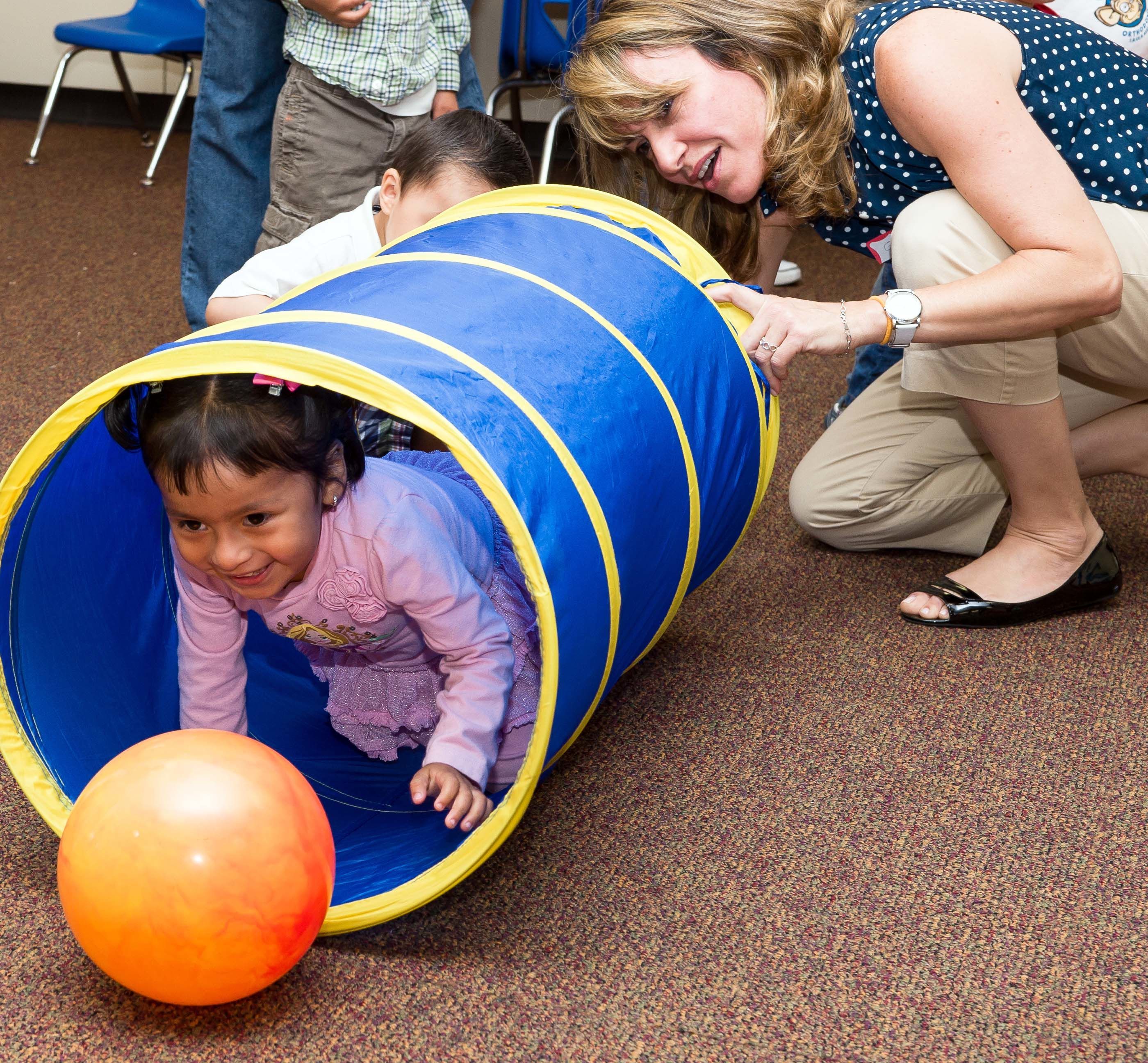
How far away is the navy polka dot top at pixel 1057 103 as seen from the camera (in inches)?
60.9

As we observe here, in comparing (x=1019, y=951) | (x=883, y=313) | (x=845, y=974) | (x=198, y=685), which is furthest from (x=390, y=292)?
(x=1019, y=951)

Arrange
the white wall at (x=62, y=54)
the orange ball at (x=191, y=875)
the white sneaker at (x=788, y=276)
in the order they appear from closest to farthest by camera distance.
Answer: the orange ball at (x=191, y=875) < the white sneaker at (x=788, y=276) < the white wall at (x=62, y=54)

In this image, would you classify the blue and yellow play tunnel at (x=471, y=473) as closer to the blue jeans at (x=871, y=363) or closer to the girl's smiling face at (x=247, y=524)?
the girl's smiling face at (x=247, y=524)

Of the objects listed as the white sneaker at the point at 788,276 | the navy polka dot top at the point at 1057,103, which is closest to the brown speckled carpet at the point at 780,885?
the navy polka dot top at the point at 1057,103

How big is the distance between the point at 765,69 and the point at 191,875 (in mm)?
1211

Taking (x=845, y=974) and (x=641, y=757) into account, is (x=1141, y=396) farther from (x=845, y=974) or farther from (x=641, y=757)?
(x=845, y=974)

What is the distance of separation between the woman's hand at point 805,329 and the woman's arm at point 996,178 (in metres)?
0.07

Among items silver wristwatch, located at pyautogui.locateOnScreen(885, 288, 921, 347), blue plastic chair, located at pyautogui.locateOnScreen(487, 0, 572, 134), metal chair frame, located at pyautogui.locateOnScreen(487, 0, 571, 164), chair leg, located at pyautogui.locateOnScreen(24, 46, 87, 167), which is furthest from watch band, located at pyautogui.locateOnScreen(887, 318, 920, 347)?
chair leg, located at pyautogui.locateOnScreen(24, 46, 87, 167)

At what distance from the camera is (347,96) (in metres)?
2.37

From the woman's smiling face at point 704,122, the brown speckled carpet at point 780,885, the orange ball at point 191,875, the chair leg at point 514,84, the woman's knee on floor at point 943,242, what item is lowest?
the chair leg at point 514,84

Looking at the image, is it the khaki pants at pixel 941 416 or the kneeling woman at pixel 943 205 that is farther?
the khaki pants at pixel 941 416

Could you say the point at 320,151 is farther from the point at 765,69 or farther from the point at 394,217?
the point at 765,69

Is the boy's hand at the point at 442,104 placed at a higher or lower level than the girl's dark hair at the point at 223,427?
lower

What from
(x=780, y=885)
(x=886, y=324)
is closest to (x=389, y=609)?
(x=780, y=885)
